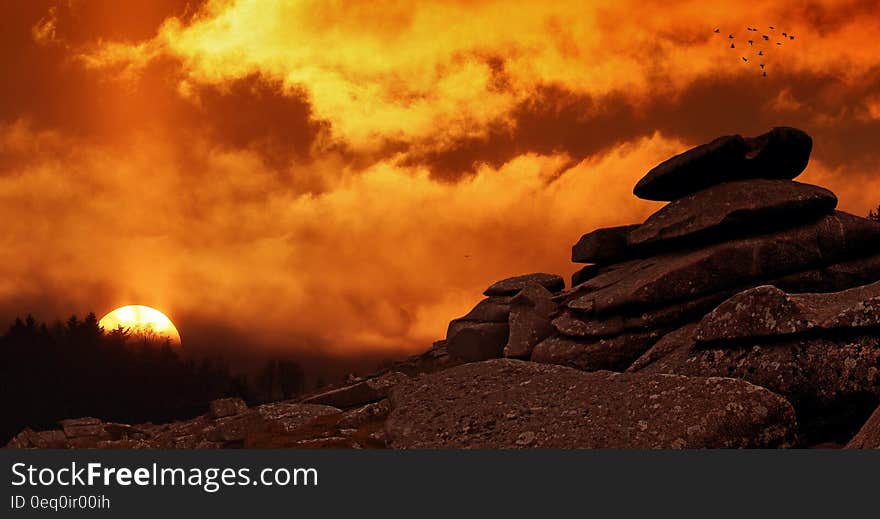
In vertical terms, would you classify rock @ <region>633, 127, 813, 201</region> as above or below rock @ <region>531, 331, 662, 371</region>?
above

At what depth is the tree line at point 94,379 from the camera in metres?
86.4

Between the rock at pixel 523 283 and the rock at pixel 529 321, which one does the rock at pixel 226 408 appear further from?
the rock at pixel 529 321

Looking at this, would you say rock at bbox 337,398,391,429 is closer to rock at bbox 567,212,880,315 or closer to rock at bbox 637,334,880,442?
rock at bbox 567,212,880,315

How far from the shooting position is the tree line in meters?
86.4

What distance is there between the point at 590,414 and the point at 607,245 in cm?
1919

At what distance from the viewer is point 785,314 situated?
72.0 feet

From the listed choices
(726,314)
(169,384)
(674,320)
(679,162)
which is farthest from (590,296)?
(169,384)

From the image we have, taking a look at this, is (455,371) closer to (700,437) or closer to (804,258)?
(700,437)

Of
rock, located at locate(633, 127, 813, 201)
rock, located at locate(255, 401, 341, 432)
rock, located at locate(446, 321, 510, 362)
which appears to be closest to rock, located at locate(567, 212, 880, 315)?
rock, located at locate(633, 127, 813, 201)

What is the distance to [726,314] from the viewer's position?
76.0 feet

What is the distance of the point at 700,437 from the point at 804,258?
16359 millimetres

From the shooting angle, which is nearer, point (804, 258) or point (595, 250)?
point (804, 258)

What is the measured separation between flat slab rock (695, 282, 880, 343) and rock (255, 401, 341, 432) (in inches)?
633

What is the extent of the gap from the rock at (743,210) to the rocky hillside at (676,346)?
0.08 meters
